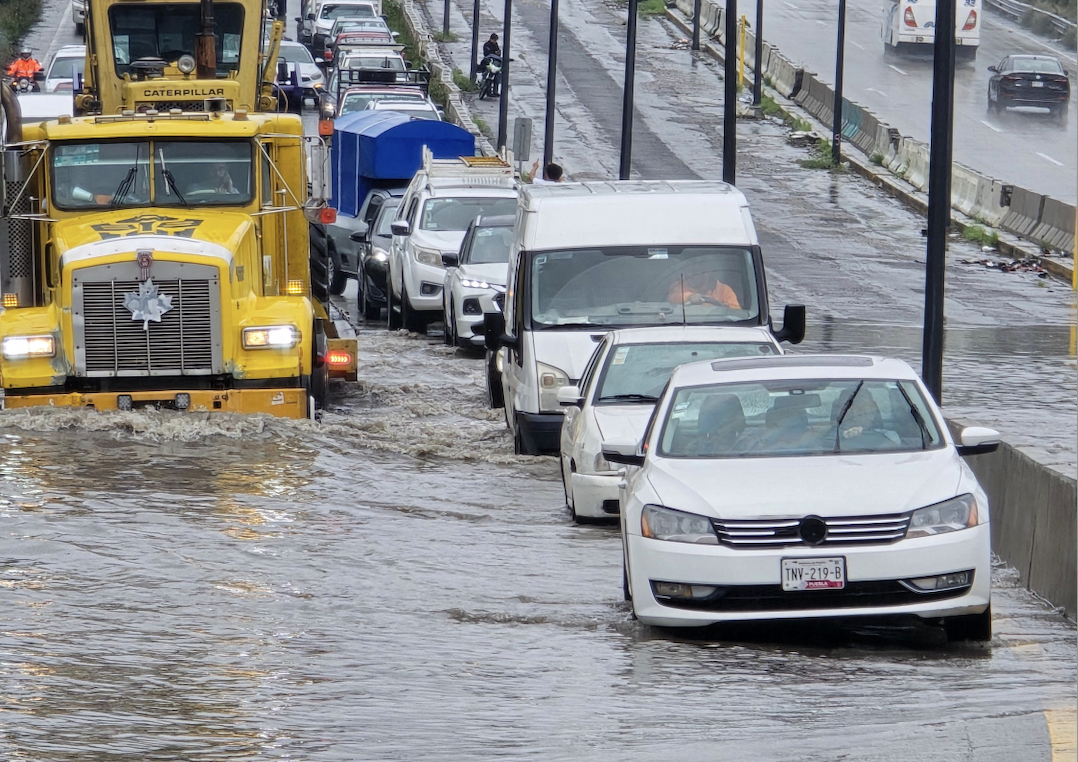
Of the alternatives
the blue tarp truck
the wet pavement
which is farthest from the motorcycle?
the wet pavement

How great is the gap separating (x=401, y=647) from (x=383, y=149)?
26.4 metres

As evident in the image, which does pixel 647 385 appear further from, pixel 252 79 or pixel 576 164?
pixel 576 164

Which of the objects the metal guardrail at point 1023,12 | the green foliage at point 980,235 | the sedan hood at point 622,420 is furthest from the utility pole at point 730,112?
the metal guardrail at point 1023,12

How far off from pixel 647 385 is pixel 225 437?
4161 millimetres

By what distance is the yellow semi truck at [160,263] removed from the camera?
16156 mm

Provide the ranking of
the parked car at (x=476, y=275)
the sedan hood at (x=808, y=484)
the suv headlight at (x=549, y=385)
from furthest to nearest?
the parked car at (x=476, y=275) → the suv headlight at (x=549, y=385) → the sedan hood at (x=808, y=484)

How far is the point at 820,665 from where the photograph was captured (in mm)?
8953

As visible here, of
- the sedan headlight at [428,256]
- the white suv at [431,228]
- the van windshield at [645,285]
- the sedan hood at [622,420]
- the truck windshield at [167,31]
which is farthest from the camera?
the white suv at [431,228]

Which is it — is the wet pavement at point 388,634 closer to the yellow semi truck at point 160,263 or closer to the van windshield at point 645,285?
the yellow semi truck at point 160,263

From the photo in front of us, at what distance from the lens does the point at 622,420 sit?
44.1 feet

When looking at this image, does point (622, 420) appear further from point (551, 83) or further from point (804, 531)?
point (551, 83)

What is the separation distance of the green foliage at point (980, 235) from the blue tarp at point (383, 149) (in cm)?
1046

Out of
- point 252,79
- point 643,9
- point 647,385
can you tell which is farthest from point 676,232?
point 643,9

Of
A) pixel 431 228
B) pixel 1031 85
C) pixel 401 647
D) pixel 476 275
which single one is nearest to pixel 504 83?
pixel 1031 85
